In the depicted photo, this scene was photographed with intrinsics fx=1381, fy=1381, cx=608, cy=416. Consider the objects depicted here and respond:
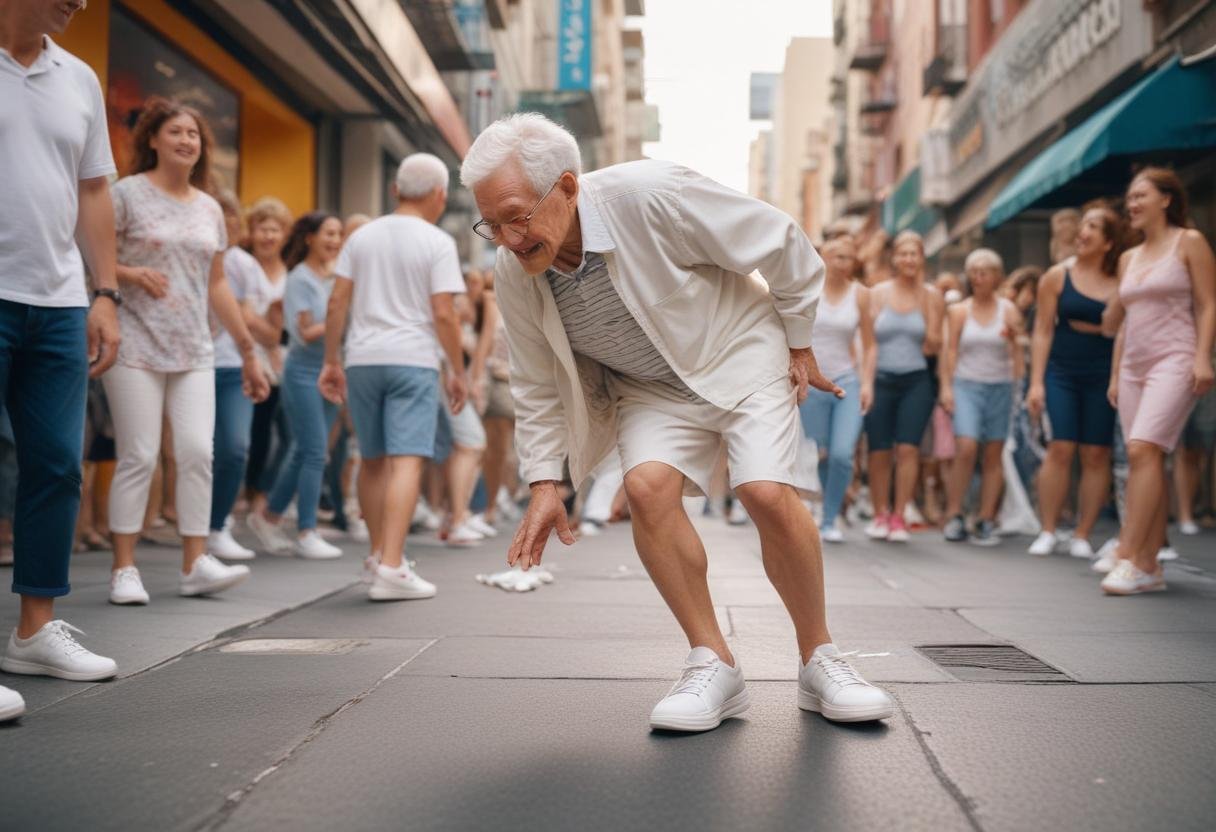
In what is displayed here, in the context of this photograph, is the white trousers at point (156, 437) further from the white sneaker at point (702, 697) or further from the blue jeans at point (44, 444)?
the white sneaker at point (702, 697)

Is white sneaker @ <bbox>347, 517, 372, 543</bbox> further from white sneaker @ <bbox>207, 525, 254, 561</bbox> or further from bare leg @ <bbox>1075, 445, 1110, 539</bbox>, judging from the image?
bare leg @ <bbox>1075, 445, 1110, 539</bbox>

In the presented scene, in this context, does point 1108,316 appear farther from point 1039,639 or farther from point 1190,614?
point 1039,639

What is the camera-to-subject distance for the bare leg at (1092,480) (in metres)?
7.77

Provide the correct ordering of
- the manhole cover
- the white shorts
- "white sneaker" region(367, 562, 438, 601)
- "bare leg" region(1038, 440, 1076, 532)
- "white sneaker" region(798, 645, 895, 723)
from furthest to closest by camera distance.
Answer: "bare leg" region(1038, 440, 1076, 532) < "white sneaker" region(367, 562, 438, 601) < the manhole cover < the white shorts < "white sneaker" region(798, 645, 895, 723)

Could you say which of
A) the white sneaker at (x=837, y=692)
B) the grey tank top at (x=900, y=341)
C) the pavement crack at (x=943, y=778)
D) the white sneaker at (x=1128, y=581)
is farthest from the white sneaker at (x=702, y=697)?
the grey tank top at (x=900, y=341)

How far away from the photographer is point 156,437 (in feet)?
18.1

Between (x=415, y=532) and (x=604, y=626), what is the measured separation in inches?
213

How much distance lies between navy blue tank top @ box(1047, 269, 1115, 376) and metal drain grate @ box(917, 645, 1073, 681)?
133 inches

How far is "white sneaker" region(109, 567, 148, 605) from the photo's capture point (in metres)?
5.33

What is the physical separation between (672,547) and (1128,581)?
3570 mm

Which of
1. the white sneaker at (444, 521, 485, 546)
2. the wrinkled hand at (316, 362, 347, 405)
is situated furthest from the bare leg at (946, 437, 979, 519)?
the wrinkled hand at (316, 362, 347, 405)

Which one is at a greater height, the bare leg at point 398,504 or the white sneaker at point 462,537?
the bare leg at point 398,504


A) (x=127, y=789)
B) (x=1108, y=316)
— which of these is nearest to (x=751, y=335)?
(x=127, y=789)

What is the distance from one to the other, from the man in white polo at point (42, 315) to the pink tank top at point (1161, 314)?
15.7 ft
